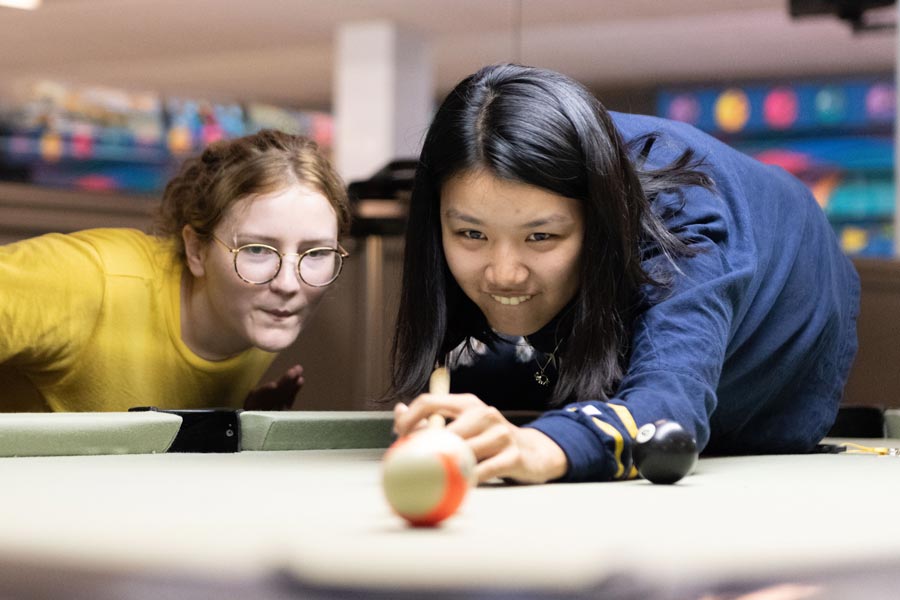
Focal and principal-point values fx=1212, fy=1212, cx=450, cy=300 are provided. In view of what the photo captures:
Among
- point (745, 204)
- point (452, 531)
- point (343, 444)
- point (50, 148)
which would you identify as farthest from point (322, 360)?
point (50, 148)

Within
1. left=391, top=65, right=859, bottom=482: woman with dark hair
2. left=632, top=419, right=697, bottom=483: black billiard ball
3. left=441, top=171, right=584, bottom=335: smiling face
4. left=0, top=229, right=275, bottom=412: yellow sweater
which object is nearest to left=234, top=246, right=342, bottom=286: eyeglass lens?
left=0, top=229, right=275, bottom=412: yellow sweater

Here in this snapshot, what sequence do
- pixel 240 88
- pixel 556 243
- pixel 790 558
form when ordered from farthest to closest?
pixel 240 88 → pixel 556 243 → pixel 790 558

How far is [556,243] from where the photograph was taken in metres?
1.92

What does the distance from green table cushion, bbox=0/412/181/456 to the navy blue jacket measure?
2.41ft

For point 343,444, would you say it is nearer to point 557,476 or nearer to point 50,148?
point 557,476

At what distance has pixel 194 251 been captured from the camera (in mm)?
3340

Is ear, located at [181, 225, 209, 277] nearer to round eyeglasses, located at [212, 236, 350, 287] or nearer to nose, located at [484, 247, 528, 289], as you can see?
round eyeglasses, located at [212, 236, 350, 287]

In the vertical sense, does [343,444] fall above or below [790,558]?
below

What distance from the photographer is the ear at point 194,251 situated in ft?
10.9

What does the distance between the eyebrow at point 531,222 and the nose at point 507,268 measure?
0.05m

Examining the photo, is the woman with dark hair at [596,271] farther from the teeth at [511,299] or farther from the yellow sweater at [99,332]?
the yellow sweater at [99,332]

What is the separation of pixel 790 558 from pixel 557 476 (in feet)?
2.13

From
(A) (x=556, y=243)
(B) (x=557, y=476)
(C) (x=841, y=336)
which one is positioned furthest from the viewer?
(C) (x=841, y=336)

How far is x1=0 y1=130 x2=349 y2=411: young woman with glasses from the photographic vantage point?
3.10 metres
